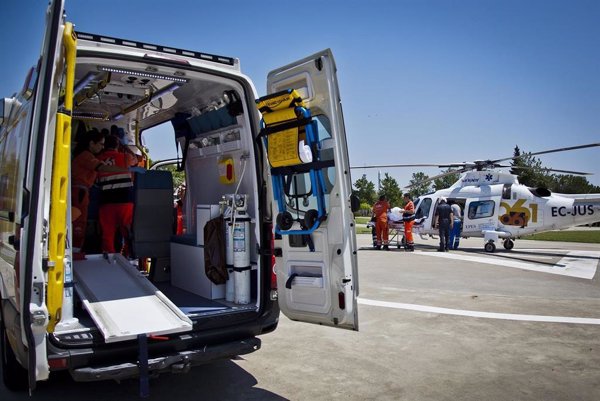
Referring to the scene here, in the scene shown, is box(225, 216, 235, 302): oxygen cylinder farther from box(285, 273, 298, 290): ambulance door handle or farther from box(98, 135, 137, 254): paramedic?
box(98, 135, 137, 254): paramedic

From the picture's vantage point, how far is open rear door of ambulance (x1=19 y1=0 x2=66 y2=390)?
2.72 meters

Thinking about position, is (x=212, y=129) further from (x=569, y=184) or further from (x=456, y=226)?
(x=569, y=184)

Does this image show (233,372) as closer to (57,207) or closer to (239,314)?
(239,314)

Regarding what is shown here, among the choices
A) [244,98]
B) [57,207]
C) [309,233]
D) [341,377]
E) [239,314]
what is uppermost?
[244,98]

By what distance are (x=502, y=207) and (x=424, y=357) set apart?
11778mm

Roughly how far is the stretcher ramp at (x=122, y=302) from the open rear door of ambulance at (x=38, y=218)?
0.49 meters

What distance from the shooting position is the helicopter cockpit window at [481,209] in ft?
50.1

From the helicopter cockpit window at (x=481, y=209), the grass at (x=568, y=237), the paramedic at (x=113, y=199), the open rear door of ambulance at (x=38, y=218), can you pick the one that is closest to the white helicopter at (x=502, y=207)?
the helicopter cockpit window at (x=481, y=209)

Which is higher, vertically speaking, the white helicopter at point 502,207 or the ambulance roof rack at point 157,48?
the ambulance roof rack at point 157,48

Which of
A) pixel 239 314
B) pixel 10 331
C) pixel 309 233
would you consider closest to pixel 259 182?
pixel 309 233

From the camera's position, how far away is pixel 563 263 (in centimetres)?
1132

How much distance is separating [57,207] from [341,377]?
2774 mm

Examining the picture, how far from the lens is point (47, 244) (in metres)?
2.83

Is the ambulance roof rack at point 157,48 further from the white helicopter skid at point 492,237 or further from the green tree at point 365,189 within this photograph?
the green tree at point 365,189
